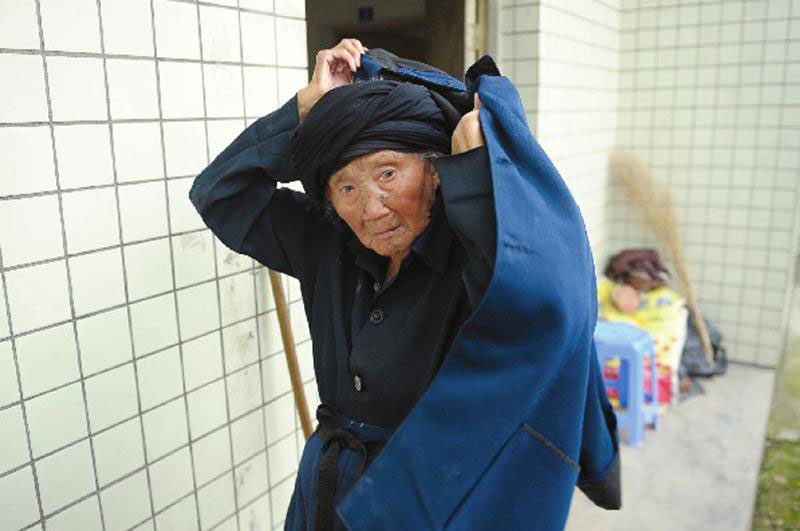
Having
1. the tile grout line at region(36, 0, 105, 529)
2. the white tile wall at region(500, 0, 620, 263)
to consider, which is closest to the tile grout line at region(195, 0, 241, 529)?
the tile grout line at region(36, 0, 105, 529)

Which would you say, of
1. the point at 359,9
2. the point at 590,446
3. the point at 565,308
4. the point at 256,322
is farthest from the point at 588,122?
the point at 565,308

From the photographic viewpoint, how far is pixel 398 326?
1152 millimetres

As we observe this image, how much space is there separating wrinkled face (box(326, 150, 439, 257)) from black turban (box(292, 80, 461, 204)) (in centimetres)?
2

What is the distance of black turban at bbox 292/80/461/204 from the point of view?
3.49ft

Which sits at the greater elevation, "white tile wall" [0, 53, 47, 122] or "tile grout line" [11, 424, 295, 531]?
"white tile wall" [0, 53, 47, 122]

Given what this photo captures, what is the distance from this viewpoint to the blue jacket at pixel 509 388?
2.98ft

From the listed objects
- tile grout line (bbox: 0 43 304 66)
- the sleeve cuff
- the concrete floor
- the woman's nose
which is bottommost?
the concrete floor

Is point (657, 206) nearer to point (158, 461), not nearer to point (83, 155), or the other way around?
point (158, 461)

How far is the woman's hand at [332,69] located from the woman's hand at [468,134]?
308 mm

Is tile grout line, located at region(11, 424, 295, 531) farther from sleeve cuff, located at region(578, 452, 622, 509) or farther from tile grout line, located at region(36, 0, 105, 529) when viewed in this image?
sleeve cuff, located at region(578, 452, 622, 509)

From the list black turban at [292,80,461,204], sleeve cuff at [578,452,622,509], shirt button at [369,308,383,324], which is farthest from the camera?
sleeve cuff at [578,452,622,509]

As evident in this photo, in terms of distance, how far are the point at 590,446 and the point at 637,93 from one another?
3.75 meters

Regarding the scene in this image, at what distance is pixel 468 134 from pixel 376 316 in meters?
0.38

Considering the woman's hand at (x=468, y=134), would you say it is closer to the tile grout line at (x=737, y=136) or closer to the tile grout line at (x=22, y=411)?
the tile grout line at (x=22, y=411)
